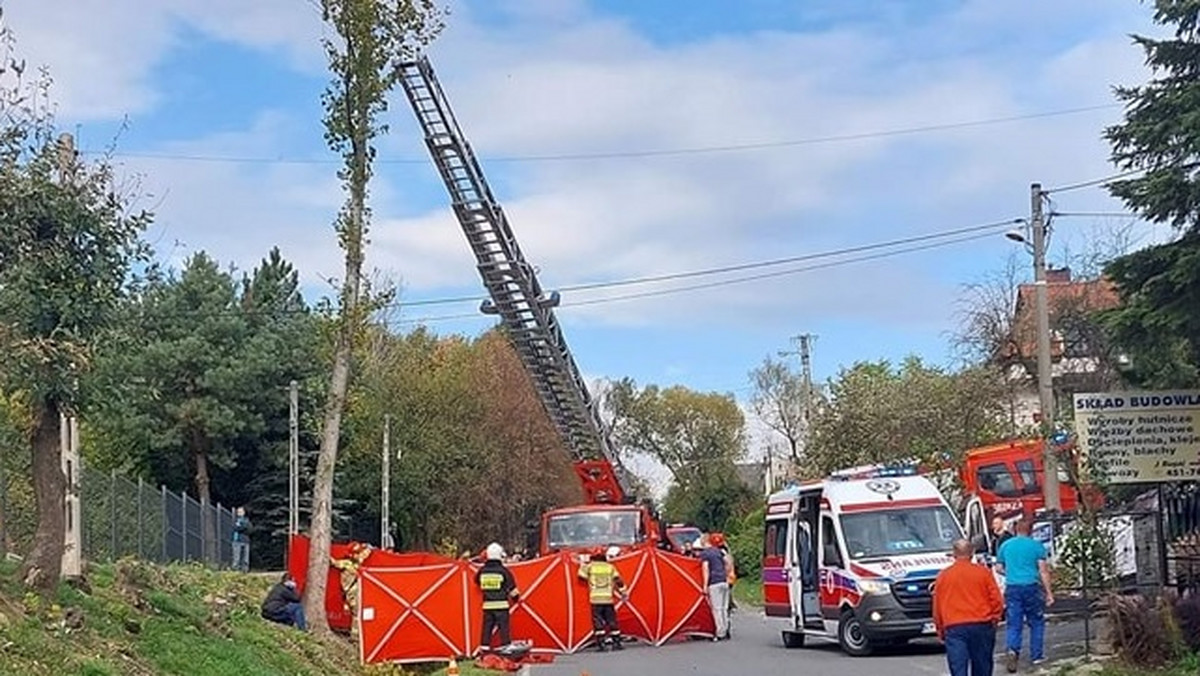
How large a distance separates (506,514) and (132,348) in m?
47.4

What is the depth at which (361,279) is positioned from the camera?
23.8 meters

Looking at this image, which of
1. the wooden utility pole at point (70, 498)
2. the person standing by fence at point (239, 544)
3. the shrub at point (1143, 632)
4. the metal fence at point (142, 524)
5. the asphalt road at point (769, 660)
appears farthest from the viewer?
the person standing by fence at point (239, 544)

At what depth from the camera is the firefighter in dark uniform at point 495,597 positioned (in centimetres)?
2389

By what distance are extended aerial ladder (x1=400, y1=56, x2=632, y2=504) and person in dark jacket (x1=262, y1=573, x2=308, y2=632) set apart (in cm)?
825

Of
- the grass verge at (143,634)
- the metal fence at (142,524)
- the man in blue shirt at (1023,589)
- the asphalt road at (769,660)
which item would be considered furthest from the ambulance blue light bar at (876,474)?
the metal fence at (142,524)

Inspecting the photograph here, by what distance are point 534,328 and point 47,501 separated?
18.2 m

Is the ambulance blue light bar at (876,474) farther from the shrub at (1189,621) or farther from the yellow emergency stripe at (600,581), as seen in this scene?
the shrub at (1189,621)

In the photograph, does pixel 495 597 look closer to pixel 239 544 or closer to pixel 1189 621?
pixel 1189 621

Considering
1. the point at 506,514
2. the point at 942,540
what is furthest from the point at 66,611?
the point at 506,514

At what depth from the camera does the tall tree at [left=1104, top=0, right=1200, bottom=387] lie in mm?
17609

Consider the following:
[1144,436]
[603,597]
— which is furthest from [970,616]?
[603,597]

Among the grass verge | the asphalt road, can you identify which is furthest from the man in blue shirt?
the grass verge

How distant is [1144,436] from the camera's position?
1991 centimetres

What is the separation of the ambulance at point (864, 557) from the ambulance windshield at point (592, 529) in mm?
4903
